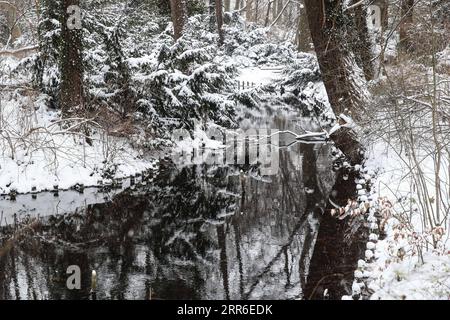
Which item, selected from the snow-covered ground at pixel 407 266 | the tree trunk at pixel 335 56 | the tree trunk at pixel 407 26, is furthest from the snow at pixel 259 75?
the snow-covered ground at pixel 407 266

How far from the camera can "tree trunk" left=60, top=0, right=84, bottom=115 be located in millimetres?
12070

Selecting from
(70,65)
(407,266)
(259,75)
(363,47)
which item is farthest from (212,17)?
(407,266)

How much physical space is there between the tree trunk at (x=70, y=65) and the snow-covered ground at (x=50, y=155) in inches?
20.2

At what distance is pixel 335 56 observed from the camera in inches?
427

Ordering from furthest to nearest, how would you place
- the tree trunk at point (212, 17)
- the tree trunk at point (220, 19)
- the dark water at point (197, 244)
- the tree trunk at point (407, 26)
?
the tree trunk at point (212, 17) < the tree trunk at point (220, 19) < the tree trunk at point (407, 26) < the dark water at point (197, 244)

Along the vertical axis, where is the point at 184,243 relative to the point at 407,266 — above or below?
above

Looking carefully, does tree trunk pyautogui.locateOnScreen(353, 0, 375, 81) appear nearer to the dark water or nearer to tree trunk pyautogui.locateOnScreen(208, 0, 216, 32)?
the dark water

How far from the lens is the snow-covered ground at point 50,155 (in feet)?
35.1

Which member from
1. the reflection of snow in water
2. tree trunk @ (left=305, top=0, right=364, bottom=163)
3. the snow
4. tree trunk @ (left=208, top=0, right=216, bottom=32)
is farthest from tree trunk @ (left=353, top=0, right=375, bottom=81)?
tree trunk @ (left=208, top=0, right=216, bottom=32)

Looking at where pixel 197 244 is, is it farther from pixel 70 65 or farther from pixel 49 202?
pixel 70 65

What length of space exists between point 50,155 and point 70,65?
8.04ft

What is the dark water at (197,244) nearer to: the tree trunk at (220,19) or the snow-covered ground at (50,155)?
the snow-covered ground at (50,155)

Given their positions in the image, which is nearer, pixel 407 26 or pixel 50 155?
pixel 407 26

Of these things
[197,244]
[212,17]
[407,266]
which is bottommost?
[407,266]
